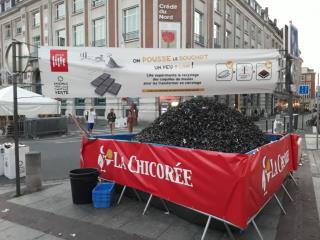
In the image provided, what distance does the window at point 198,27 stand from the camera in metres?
30.2

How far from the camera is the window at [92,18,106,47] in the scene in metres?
31.8

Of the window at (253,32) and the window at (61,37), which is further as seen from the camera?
the window at (253,32)

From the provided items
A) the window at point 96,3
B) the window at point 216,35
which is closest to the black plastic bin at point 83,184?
the window at point 96,3

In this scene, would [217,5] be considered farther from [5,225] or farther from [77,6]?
[5,225]

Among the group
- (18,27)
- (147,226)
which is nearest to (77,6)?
(18,27)

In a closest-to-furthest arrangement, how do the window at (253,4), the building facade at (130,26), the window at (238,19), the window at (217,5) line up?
the building facade at (130,26)
the window at (217,5)
the window at (238,19)
the window at (253,4)

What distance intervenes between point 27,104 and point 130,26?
1560 centimetres

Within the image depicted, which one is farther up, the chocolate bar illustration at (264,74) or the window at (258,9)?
the window at (258,9)

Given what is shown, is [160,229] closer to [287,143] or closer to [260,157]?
[260,157]

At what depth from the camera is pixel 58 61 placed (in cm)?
570

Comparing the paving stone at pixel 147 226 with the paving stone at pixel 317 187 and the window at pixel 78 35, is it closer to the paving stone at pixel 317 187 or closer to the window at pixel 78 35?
the paving stone at pixel 317 187

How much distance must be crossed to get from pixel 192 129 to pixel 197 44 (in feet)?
85.8

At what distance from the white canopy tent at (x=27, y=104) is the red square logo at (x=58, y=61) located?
36.9 ft

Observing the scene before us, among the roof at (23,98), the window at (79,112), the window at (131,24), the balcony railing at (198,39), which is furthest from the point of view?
the window at (79,112)
